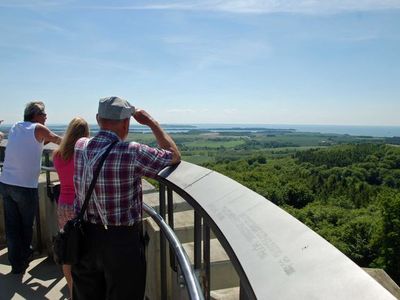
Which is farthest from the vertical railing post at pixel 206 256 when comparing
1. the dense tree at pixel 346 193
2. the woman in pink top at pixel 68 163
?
the dense tree at pixel 346 193

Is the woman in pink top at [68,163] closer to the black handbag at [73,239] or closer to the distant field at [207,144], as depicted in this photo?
the black handbag at [73,239]

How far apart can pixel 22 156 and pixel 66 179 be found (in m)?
0.92

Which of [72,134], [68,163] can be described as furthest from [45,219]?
[72,134]

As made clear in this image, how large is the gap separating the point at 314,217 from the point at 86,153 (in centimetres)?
6719

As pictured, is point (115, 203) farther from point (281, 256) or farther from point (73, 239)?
point (281, 256)

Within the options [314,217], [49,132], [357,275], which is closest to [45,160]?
[49,132]

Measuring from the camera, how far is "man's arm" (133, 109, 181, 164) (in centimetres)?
233

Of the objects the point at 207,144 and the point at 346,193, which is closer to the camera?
the point at 346,193

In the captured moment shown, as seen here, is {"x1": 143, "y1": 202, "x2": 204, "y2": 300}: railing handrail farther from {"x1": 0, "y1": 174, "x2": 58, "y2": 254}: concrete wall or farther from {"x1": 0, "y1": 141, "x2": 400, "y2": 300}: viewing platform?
{"x1": 0, "y1": 174, "x2": 58, "y2": 254}: concrete wall

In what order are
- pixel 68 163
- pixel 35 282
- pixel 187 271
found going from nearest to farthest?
1. pixel 187 271
2. pixel 68 163
3. pixel 35 282

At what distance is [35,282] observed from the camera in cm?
388

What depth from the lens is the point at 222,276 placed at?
229 centimetres

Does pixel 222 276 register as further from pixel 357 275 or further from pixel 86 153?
pixel 357 275

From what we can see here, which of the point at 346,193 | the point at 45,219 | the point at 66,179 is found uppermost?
the point at 66,179
